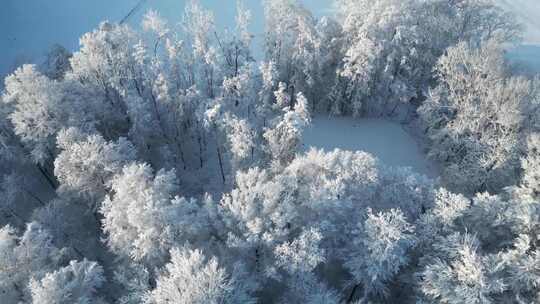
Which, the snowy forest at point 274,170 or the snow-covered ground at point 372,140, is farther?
the snow-covered ground at point 372,140

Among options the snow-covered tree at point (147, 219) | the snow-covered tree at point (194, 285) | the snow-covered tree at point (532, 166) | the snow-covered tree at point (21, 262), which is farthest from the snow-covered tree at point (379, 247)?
the snow-covered tree at point (21, 262)

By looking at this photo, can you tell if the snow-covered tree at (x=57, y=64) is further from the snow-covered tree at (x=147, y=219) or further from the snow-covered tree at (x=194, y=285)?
the snow-covered tree at (x=194, y=285)

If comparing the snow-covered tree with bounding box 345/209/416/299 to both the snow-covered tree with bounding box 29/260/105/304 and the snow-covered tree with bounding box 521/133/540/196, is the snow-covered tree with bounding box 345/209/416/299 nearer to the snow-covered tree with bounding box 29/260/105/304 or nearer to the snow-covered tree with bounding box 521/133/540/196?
the snow-covered tree with bounding box 521/133/540/196

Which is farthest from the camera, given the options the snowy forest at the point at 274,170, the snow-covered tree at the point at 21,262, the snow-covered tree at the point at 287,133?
the snow-covered tree at the point at 287,133

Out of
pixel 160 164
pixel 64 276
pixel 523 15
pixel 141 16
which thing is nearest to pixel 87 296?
pixel 64 276

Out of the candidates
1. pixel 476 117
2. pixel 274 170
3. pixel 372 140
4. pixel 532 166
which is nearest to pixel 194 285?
pixel 274 170

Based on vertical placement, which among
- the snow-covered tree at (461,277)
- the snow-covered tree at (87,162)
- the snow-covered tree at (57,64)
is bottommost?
the snow-covered tree at (461,277)

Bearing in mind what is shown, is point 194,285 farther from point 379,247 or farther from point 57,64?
point 57,64
